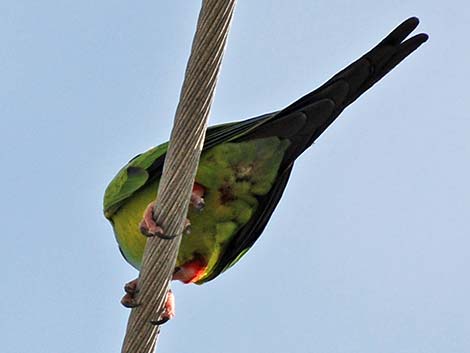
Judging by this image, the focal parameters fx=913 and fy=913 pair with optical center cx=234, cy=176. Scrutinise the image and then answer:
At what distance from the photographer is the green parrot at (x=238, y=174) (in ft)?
16.2

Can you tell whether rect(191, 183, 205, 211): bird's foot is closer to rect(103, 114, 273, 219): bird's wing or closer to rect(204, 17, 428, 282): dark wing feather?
rect(103, 114, 273, 219): bird's wing

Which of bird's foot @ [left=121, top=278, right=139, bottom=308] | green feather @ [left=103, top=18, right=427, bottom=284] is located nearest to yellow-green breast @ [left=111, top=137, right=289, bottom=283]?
green feather @ [left=103, top=18, right=427, bottom=284]

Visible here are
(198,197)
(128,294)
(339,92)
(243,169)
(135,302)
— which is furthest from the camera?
(243,169)

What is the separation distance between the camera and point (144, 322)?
3.63 m

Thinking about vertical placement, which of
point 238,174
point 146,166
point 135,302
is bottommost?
point 135,302

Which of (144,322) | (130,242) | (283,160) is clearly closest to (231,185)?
(283,160)

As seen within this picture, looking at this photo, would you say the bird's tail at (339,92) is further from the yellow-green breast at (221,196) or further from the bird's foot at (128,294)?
the bird's foot at (128,294)

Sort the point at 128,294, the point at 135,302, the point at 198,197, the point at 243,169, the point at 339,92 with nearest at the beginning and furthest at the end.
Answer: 1. the point at 135,302
2. the point at 128,294
3. the point at 339,92
4. the point at 198,197
5. the point at 243,169

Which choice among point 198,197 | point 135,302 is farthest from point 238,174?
point 135,302

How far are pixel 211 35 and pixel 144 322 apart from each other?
119 cm

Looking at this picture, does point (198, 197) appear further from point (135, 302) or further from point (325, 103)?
point (135, 302)

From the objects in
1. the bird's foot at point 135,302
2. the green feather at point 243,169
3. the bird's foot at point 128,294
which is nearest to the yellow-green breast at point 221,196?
the green feather at point 243,169

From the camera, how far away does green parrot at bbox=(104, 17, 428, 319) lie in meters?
4.95

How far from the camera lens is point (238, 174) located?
5422 millimetres
